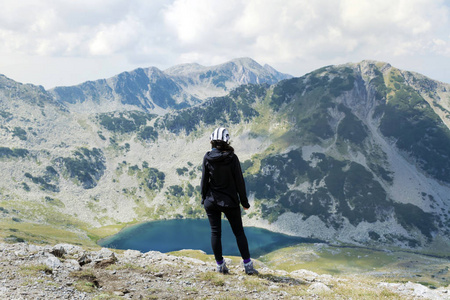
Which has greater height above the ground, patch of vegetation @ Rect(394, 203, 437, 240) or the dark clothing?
the dark clothing

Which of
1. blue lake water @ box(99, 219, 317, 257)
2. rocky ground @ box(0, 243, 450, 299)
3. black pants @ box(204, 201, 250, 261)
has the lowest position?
blue lake water @ box(99, 219, 317, 257)

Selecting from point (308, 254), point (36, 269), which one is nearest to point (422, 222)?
point (308, 254)

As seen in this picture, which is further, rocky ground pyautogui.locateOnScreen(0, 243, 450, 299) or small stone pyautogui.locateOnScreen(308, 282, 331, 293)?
small stone pyautogui.locateOnScreen(308, 282, 331, 293)

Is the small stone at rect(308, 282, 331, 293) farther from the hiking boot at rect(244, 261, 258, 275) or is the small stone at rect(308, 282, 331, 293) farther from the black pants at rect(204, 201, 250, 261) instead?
the black pants at rect(204, 201, 250, 261)

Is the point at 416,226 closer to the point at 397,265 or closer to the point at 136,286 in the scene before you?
the point at 397,265

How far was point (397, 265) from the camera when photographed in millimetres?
136125

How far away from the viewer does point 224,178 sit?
11289mm

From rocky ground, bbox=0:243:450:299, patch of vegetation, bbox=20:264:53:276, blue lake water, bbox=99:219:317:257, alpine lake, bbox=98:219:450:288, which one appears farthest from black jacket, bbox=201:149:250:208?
blue lake water, bbox=99:219:317:257

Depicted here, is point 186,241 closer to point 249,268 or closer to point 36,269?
point 249,268

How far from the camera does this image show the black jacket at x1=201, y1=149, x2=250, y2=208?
11.2m

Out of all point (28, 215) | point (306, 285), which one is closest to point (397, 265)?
point (306, 285)

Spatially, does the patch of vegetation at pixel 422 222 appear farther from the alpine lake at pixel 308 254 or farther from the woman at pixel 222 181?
the woman at pixel 222 181

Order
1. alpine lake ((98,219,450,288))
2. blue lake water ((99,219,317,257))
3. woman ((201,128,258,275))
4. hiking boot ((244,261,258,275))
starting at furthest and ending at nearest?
blue lake water ((99,219,317,257)), alpine lake ((98,219,450,288)), hiking boot ((244,261,258,275)), woman ((201,128,258,275))

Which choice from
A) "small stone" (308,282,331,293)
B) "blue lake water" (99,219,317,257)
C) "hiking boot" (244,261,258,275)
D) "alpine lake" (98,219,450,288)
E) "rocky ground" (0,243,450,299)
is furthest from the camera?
"blue lake water" (99,219,317,257)
